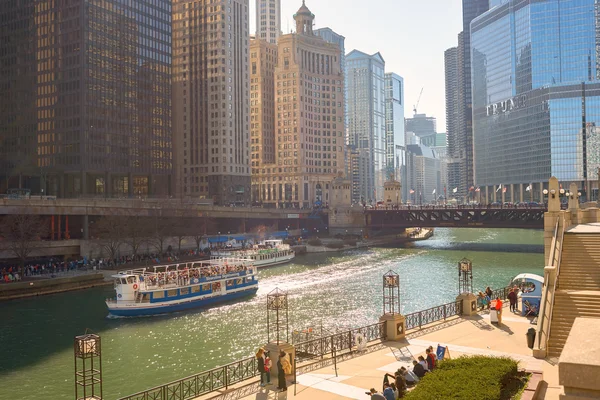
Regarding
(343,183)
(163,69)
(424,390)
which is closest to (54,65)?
(163,69)

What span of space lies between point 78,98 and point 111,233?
198 ft

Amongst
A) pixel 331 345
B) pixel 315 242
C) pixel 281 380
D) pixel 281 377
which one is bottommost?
pixel 315 242

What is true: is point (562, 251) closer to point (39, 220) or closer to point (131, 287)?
point (131, 287)

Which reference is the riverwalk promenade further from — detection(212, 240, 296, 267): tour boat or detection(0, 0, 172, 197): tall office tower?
detection(0, 0, 172, 197): tall office tower

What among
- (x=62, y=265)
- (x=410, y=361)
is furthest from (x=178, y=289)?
(x=410, y=361)

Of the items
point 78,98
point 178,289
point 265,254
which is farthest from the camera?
point 78,98

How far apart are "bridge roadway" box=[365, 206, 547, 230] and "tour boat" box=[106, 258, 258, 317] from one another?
81.9 metres

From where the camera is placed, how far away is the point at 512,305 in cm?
4722

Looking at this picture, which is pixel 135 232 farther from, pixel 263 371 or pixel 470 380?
pixel 470 380

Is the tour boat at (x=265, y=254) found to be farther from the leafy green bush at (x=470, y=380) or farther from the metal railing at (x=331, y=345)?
the leafy green bush at (x=470, y=380)

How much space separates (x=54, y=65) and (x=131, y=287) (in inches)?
4225

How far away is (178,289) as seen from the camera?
220 feet

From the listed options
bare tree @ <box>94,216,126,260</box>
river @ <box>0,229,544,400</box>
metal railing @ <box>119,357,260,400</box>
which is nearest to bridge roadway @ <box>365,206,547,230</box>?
river @ <box>0,229,544,400</box>

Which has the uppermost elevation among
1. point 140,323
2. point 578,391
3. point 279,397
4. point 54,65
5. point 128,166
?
point 54,65
